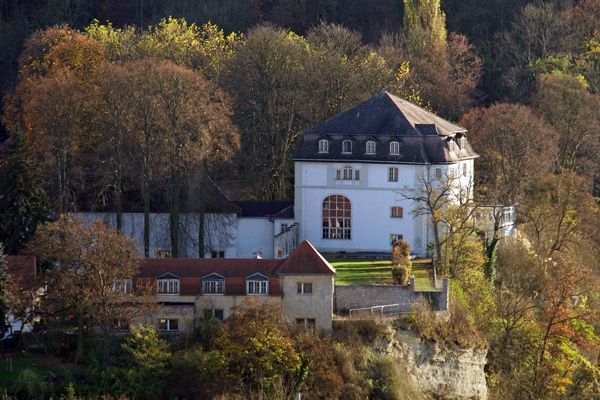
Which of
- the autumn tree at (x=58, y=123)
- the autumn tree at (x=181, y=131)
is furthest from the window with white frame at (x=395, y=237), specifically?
the autumn tree at (x=58, y=123)

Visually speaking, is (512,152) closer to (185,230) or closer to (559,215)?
(559,215)

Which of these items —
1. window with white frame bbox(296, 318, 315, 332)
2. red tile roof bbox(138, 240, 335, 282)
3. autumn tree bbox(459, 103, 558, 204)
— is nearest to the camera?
window with white frame bbox(296, 318, 315, 332)

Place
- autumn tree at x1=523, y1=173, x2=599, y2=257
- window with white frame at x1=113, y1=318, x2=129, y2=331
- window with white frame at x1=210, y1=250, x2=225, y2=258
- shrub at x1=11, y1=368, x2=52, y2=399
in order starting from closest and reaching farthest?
1. shrub at x1=11, y1=368, x2=52, y2=399
2. window with white frame at x1=113, y1=318, x2=129, y2=331
3. window with white frame at x1=210, y1=250, x2=225, y2=258
4. autumn tree at x1=523, y1=173, x2=599, y2=257

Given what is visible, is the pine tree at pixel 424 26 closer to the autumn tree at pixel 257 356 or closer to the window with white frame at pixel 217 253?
the window with white frame at pixel 217 253

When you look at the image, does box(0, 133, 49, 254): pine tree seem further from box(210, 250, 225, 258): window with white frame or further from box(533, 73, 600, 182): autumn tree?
box(533, 73, 600, 182): autumn tree

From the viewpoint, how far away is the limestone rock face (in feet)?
172

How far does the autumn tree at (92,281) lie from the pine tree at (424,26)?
115 feet

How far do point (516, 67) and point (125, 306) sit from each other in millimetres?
40297

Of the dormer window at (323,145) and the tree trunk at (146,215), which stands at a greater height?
the dormer window at (323,145)

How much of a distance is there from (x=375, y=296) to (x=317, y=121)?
62.1ft

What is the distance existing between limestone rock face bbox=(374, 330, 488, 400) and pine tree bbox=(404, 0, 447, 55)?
103ft

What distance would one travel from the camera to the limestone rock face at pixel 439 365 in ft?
172

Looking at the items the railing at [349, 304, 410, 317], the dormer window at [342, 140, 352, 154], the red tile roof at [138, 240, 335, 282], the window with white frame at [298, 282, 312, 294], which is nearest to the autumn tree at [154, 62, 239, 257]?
the dormer window at [342, 140, 352, 154]

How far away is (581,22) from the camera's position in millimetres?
85750
